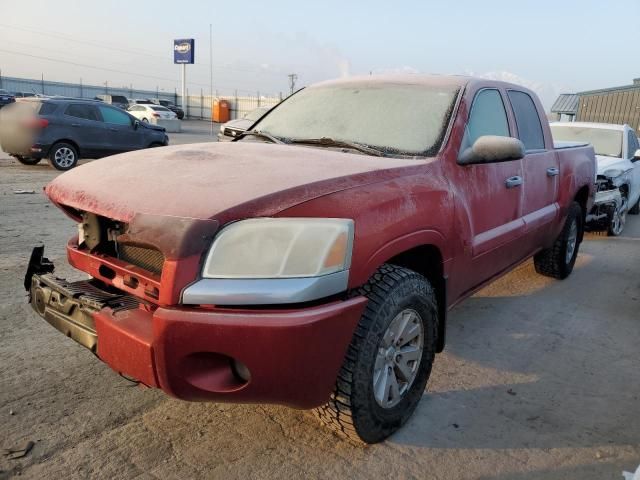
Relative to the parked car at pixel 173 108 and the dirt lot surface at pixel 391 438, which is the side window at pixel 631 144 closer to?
the dirt lot surface at pixel 391 438

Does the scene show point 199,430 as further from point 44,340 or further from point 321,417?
point 44,340

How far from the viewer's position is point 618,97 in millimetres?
26875

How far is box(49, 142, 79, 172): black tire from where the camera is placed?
11.5m

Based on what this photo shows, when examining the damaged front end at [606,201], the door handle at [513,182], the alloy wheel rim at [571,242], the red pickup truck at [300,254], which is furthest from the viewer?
the damaged front end at [606,201]

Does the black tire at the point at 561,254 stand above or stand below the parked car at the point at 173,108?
below

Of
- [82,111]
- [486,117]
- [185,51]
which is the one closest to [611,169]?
[486,117]

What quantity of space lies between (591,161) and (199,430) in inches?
189

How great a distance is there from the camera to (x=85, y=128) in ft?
39.3

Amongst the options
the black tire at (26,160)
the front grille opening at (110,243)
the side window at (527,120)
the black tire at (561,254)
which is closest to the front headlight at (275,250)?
the front grille opening at (110,243)

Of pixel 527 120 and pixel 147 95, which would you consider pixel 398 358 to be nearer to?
pixel 527 120

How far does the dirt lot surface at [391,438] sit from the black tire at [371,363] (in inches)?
5.0

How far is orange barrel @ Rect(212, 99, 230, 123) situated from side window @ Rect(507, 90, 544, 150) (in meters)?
42.6

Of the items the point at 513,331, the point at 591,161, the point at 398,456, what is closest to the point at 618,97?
the point at 591,161

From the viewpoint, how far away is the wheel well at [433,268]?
2.77 m
